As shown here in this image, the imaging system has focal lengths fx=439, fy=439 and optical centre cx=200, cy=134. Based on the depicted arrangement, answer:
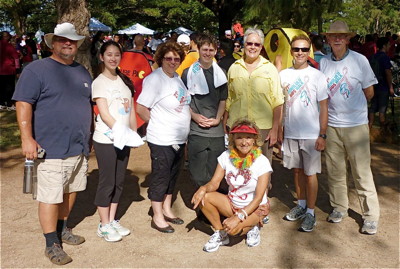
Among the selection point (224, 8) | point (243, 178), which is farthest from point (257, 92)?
point (224, 8)

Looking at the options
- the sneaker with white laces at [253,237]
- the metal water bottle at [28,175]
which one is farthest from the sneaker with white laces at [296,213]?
the metal water bottle at [28,175]

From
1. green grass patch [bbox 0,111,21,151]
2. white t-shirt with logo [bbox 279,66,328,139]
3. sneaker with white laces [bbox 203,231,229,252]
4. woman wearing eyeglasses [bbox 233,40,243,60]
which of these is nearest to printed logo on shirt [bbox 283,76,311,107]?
white t-shirt with logo [bbox 279,66,328,139]

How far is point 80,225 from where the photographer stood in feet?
14.8

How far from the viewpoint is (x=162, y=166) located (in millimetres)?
4172

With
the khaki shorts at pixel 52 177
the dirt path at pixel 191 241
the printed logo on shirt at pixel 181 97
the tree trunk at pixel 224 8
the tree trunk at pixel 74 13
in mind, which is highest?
the tree trunk at pixel 224 8

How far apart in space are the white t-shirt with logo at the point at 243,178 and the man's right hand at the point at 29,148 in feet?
5.14

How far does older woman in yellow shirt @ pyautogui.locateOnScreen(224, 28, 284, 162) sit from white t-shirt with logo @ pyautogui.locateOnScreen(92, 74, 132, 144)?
107 cm

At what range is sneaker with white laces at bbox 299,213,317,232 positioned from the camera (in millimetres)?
4332

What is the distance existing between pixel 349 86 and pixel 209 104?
135 centimetres

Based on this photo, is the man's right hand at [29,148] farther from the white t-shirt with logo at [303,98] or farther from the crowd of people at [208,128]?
Answer: the white t-shirt with logo at [303,98]

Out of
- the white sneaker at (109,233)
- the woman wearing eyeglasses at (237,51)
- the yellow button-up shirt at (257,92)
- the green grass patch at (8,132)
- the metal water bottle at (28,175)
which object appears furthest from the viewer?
the green grass patch at (8,132)

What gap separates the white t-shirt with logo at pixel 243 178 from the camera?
3.82 meters

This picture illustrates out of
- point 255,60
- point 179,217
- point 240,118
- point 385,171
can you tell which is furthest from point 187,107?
point 385,171

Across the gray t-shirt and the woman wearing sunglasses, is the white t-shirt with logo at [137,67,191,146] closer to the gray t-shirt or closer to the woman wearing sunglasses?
the gray t-shirt
